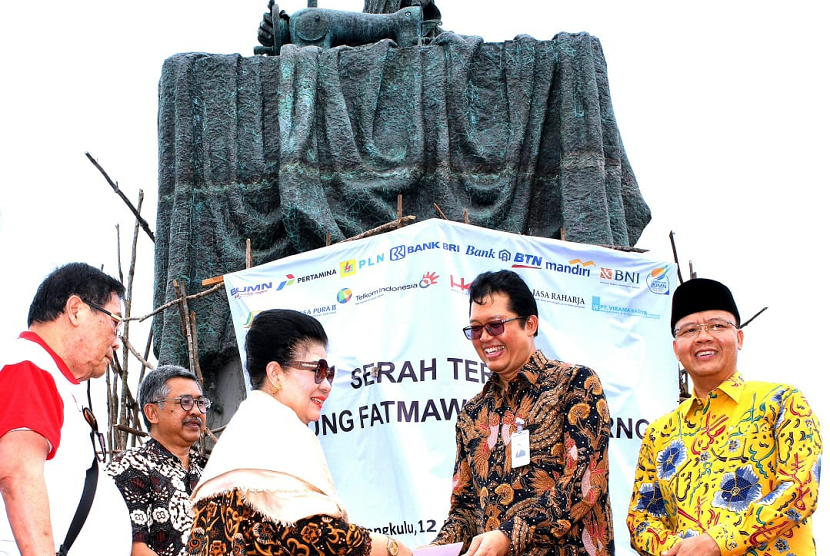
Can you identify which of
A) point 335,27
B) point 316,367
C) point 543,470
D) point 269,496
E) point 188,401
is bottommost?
point 269,496

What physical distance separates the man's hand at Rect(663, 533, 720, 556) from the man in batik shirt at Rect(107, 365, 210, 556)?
1867 millimetres

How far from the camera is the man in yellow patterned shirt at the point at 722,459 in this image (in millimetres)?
3424

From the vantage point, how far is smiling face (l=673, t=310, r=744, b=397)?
3.80 metres

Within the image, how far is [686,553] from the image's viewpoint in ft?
11.3

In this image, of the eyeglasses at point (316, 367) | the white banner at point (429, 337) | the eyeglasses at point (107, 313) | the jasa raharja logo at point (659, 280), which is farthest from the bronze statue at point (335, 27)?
the eyeglasses at point (316, 367)

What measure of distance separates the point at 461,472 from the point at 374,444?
2.01 metres

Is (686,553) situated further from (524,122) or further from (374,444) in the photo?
(524,122)

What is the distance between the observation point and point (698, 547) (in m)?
3.42

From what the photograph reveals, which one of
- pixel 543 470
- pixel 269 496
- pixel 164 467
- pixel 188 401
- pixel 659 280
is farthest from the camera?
pixel 659 280

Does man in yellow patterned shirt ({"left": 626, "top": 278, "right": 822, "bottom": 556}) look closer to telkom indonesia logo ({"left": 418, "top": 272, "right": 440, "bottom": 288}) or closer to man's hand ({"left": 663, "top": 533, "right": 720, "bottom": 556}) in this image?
man's hand ({"left": 663, "top": 533, "right": 720, "bottom": 556})

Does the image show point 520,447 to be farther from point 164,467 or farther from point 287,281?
point 287,281

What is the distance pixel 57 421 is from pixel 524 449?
1.48m

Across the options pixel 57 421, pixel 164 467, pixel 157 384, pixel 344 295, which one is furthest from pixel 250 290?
pixel 57 421

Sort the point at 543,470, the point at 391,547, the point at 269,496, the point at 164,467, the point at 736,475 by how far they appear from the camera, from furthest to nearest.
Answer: the point at 164,467 → the point at 543,470 → the point at 736,475 → the point at 391,547 → the point at 269,496
